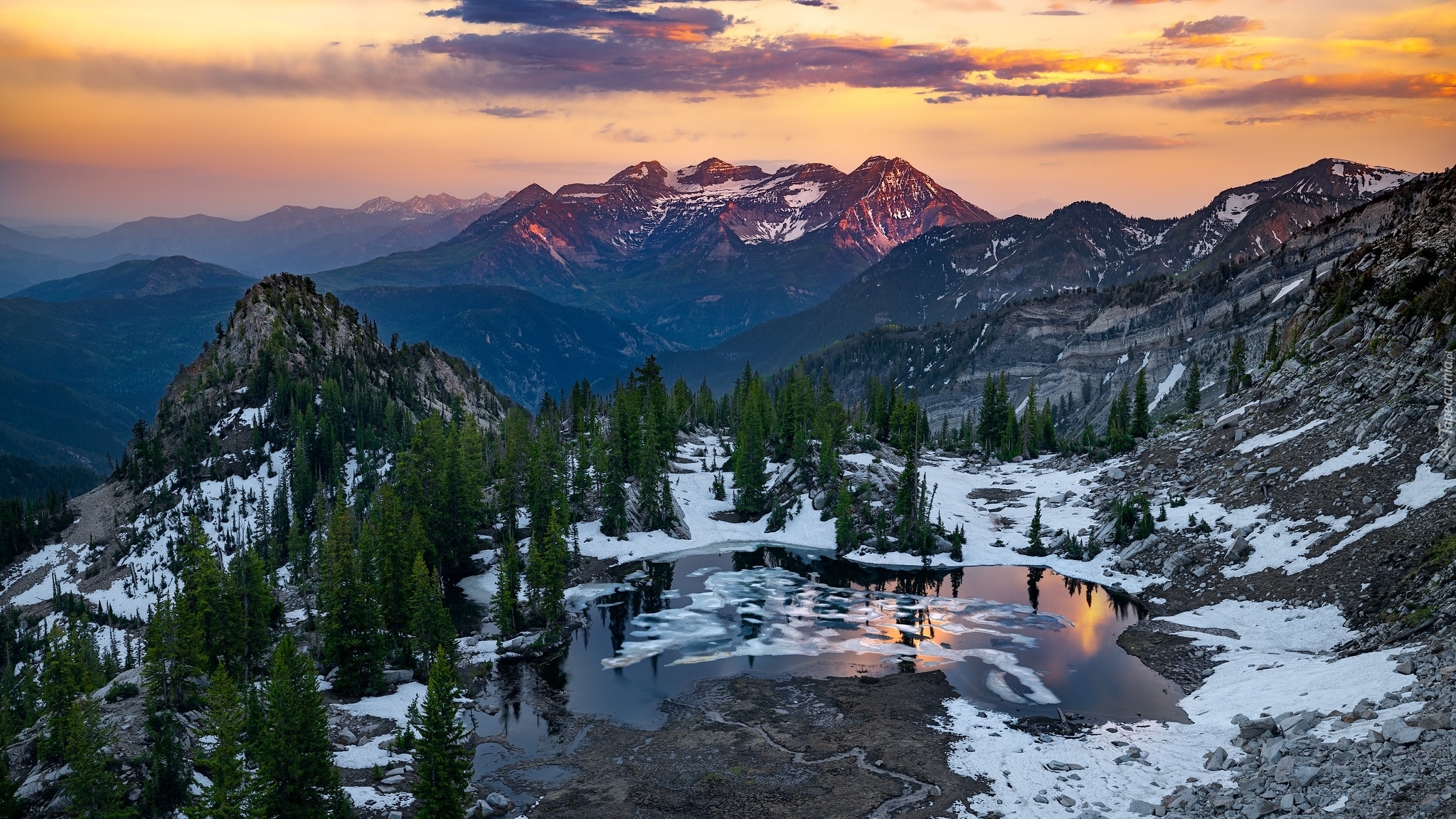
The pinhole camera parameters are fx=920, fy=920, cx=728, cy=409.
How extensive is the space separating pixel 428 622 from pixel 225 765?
104ft

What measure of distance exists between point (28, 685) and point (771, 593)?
69.0 m

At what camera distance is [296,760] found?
164 ft

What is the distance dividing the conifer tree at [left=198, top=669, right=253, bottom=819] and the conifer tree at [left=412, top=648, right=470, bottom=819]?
8.26m

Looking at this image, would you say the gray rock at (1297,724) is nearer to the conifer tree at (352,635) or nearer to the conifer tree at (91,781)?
the conifer tree at (91,781)

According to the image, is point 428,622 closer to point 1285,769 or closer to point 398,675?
point 398,675

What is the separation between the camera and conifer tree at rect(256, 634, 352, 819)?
49188mm

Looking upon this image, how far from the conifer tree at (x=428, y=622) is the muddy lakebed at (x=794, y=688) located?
606 cm

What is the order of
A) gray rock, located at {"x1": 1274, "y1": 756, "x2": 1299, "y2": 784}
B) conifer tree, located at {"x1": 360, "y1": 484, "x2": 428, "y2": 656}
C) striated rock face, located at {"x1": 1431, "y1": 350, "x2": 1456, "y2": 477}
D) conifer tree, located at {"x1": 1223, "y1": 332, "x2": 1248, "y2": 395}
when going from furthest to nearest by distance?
conifer tree, located at {"x1": 1223, "y1": 332, "x2": 1248, "y2": 395} → conifer tree, located at {"x1": 360, "y1": 484, "x2": 428, "y2": 656} → striated rock face, located at {"x1": 1431, "y1": 350, "x2": 1456, "y2": 477} → gray rock, located at {"x1": 1274, "y1": 756, "x2": 1299, "y2": 784}

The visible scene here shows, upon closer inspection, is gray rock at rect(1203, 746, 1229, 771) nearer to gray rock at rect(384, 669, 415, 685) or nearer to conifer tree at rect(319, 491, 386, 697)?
conifer tree at rect(319, 491, 386, 697)

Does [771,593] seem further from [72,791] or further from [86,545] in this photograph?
[86,545]

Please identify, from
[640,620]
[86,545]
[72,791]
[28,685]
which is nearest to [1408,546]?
[640,620]

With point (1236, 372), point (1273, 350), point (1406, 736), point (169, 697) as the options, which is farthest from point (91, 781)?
point (1236, 372)

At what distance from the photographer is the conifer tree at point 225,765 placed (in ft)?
147

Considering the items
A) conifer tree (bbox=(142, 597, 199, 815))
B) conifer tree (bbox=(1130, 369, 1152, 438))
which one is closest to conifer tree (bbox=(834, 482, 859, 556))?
conifer tree (bbox=(1130, 369, 1152, 438))
